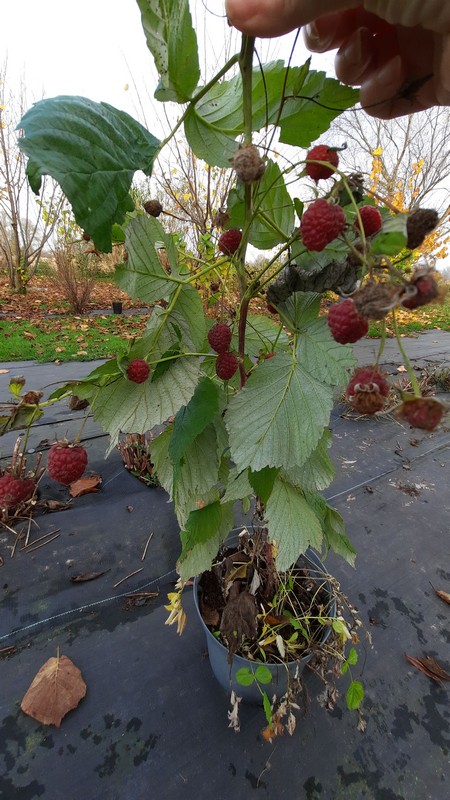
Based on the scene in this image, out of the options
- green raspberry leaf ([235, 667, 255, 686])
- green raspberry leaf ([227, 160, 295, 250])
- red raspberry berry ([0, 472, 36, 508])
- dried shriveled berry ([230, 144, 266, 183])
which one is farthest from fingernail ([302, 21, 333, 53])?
green raspberry leaf ([235, 667, 255, 686])

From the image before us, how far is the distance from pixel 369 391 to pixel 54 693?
0.91 m

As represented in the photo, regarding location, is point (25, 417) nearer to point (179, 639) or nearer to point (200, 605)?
point (200, 605)

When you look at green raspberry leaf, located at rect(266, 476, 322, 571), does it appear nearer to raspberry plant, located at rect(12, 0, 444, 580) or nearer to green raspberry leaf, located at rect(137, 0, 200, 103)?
raspberry plant, located at rect(12, 0, 444, 580)

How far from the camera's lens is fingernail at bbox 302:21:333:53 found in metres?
0.55

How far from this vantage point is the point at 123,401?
20.1 inches

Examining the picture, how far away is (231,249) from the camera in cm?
50

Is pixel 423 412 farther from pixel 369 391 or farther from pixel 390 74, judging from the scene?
pixel 390 74

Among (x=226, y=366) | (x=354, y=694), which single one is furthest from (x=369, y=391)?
(x=354, y=694)

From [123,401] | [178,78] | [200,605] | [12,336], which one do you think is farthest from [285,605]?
[12,336]

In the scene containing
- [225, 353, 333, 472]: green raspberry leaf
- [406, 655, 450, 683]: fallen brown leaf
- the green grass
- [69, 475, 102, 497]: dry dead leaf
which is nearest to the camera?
[225, 353, 333, 472]: green raspberry leaf

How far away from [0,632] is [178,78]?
1169 mm

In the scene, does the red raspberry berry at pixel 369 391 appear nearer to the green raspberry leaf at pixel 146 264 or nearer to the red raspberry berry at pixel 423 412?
the red raspberry berry at pixel 423 412

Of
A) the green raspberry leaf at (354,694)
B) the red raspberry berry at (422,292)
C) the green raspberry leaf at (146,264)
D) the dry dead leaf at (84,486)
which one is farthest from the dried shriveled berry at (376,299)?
the dry dead leaf at (84,486)

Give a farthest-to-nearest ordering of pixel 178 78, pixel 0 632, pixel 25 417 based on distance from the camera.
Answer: pixel 0 632
pixel 25 417
pixel 178 78
